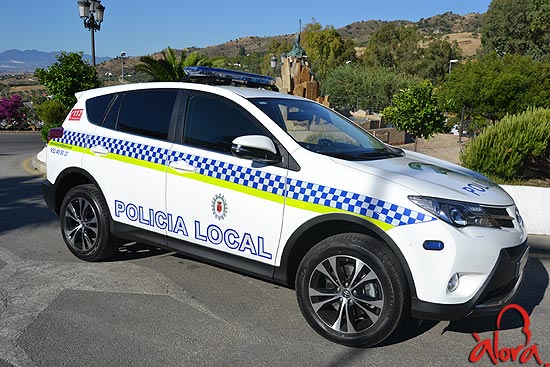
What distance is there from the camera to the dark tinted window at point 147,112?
447 centimetres

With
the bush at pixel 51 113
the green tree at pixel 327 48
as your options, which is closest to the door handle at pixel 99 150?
the bush at pixel 51 113

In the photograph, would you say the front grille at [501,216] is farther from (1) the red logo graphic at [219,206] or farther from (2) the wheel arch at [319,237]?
(1) the red logo graphic at [219,206]

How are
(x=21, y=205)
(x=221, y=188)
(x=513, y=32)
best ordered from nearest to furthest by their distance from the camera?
(x=221, y=188) → (x=21, y=205) → (x=513, y=32)

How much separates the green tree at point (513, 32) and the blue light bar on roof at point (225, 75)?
52073 mm

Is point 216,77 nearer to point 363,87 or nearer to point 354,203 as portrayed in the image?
point 354,203

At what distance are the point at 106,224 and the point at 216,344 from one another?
6.34 feet

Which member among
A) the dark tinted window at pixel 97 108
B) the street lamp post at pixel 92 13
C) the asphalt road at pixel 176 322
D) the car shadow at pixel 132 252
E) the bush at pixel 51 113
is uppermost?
the street lamp post at pixel 92 13

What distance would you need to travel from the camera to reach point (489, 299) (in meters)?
3.31

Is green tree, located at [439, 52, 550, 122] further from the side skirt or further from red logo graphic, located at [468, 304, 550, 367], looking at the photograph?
the side skirt

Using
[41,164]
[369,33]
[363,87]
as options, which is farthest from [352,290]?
[369,33]

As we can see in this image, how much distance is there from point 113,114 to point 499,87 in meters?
14.2

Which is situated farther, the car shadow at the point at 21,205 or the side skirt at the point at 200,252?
the car shadow at the point at 21,205

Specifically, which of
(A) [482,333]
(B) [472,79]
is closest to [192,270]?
(A) [482,333]

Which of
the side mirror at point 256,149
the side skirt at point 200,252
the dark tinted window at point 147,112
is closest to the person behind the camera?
the side mirror at point 256,149
